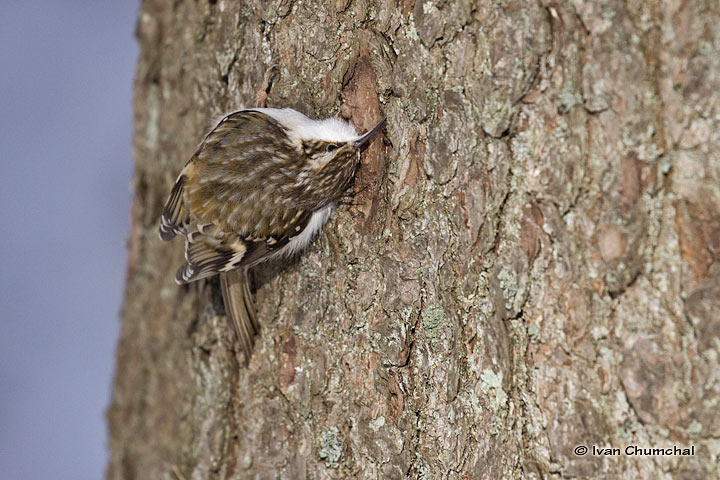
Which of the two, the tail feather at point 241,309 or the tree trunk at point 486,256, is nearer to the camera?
the tree trunk at point 486,256

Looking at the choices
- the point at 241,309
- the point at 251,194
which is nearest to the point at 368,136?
the point at 251,194

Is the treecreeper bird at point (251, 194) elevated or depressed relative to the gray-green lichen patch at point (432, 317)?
elevated

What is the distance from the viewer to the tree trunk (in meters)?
1.39

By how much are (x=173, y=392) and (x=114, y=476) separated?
0.73 meters

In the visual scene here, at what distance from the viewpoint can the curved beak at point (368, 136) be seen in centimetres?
178

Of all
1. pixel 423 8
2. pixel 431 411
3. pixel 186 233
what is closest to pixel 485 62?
pixel 423 8

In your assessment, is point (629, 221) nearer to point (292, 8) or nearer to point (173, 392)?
point (292, 8)

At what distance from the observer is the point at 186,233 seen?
2.14m

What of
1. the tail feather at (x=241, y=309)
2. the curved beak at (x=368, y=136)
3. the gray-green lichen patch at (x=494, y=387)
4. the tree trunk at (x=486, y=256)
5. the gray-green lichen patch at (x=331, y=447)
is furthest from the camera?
the tail feather at (x=241, y=309)

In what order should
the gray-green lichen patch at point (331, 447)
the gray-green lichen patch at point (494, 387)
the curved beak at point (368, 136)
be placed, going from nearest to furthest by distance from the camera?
the gray-green lichen patch at point (494, 387) → the curved beak at point (368, 136) → the gray-green lichen patch at point (331, 447)

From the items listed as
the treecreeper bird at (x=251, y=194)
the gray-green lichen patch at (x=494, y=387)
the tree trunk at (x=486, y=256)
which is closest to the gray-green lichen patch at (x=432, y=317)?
the tree trunk at (x=486, y=256)

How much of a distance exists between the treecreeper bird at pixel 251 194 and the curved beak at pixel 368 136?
71mm

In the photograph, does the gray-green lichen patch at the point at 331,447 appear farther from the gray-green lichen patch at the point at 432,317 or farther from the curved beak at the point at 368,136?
the curved beak at the point at 368,136

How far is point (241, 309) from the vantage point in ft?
6.88
